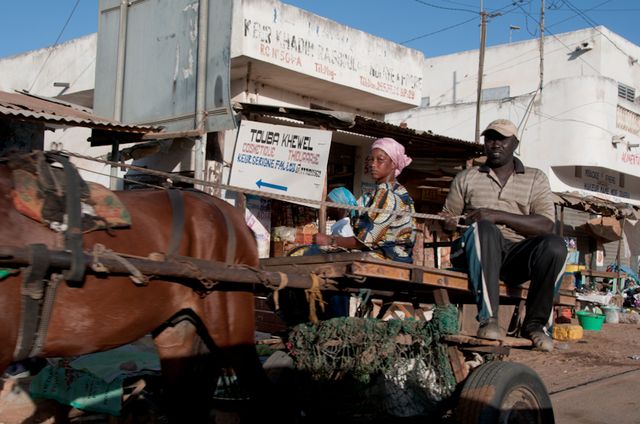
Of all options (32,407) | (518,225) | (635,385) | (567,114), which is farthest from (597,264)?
(32,407)

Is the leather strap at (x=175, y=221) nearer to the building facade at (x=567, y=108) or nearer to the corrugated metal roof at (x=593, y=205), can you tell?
the corrugated metal roof at (x=593, y=205)

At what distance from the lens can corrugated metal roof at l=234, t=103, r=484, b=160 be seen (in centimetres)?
766

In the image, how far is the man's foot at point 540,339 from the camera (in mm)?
3701

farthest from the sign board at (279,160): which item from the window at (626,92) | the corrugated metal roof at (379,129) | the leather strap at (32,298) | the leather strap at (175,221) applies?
the window at (626,92)

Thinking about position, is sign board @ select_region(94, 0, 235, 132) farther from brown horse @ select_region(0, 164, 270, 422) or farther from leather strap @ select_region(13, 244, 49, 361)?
leather strap @ select_region(13, 244, 49, 361)

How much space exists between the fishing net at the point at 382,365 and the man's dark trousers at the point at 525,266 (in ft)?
0.80

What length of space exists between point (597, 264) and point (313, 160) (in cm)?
1328

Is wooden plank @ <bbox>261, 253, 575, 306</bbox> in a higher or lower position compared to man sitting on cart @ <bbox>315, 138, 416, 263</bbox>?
lower

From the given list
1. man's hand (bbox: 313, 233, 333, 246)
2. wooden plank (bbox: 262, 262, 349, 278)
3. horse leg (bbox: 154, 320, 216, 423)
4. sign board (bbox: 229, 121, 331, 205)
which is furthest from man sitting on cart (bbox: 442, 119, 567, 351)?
→ sign board (bbox: 229, 121, 331, 205)

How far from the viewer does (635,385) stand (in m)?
6.52

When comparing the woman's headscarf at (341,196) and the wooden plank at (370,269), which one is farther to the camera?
the woman's headscarf at (341,196)

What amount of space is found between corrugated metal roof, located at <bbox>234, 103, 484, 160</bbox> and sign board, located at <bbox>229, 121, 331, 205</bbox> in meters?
Answer: 0.22

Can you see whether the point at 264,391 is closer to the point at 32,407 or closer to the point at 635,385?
the point at 32,407

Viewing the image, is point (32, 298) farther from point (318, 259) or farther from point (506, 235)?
point (506, 235)
